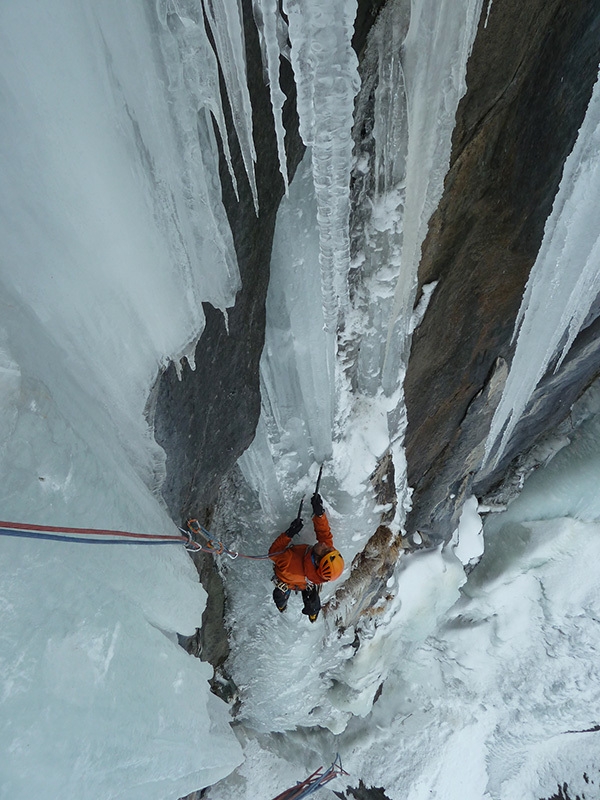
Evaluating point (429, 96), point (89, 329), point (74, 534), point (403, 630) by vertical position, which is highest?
point (429, 96)

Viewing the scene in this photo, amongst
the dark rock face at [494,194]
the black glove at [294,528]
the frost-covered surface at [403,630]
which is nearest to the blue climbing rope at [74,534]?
the frost-covered surface at [403,630]

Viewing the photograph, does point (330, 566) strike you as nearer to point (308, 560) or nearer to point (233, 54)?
point (308, 560)

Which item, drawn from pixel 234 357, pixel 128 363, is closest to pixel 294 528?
pixel 234 357

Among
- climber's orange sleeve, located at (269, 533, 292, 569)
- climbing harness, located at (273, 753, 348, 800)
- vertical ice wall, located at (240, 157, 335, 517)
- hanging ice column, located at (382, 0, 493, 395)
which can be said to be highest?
hanging ice column, located at (382, 0, 493, 395)

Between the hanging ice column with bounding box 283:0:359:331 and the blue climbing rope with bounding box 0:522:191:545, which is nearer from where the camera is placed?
the blue climbing rope with bounding box 0:522:191:545

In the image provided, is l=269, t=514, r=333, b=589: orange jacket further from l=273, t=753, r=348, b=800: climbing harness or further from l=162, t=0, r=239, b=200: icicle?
l=273, t=753, r=348, b=800: climbing harness

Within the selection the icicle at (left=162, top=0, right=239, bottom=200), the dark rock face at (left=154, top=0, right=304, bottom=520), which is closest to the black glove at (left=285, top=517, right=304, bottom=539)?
the dark rock face at (left=154, top=0, right=304, bottom=520)

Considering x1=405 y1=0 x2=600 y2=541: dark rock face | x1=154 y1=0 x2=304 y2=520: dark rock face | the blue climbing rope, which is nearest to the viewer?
the blue climbing rope
